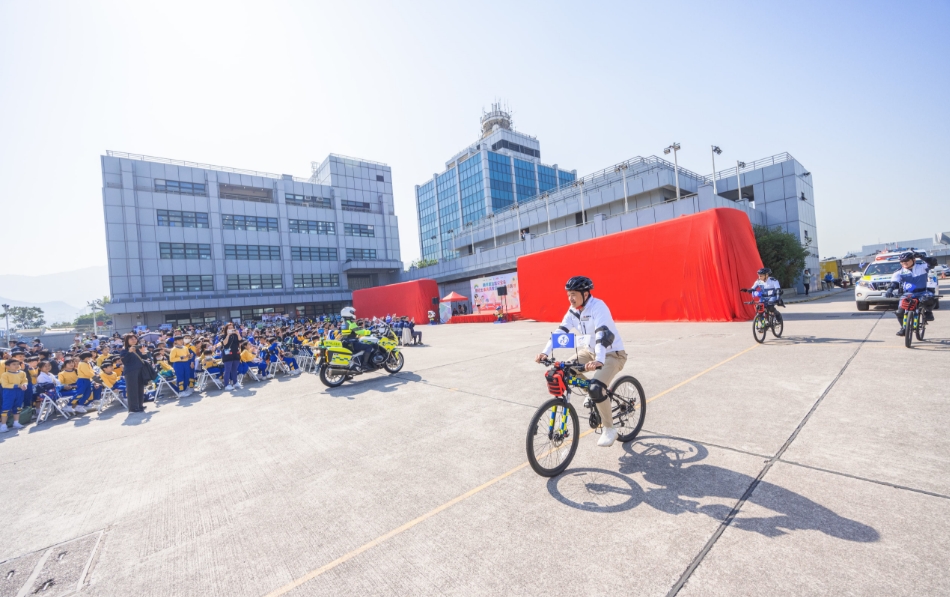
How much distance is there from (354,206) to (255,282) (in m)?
16.4

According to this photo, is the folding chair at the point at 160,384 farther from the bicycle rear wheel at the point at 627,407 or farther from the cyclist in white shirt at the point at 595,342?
the bicycle rear wheel at the point at 627,407

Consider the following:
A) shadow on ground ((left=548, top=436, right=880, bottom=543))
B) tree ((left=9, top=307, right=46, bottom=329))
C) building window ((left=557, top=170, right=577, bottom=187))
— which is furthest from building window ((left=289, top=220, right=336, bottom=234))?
tree ((left=9, top=307, right=46, bottom=329))

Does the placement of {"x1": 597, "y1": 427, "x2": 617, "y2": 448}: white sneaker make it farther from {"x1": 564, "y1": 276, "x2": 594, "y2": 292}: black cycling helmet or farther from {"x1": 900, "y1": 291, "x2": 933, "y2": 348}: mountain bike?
{"x1": 900, "y1": 291, "x2": 933, "y2": 348}: mountain bike

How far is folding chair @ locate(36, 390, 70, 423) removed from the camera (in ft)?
26.7

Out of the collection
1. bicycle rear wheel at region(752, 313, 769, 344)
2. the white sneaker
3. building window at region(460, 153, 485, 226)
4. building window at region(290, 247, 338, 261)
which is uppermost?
building window at region(460, 153, 485, 226)

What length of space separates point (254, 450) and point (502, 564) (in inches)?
157

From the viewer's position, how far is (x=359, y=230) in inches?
2021

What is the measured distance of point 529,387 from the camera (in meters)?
6.78

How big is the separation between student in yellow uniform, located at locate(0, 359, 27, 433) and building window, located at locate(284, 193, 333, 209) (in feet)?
141

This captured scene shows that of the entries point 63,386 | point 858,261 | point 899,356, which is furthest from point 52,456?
point 858,261

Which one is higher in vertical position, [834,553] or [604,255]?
[604,255]

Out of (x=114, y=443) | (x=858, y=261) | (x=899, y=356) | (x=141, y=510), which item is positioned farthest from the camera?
(x=858, y=261)

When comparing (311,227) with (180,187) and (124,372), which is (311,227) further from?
(124,372)

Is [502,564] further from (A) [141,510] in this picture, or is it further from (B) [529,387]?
(B) [529,387]
